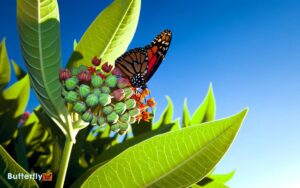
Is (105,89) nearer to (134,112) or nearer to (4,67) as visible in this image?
(134,112)

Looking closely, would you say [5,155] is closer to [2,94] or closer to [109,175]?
[109,175]

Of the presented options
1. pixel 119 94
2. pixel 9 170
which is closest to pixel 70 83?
Result: pixel 119 94

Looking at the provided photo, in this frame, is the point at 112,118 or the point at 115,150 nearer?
the point at 112,118

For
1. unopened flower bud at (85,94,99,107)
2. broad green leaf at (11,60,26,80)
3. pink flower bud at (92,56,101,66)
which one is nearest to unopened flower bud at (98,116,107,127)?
unopened flower bud at (85,94,99,107)

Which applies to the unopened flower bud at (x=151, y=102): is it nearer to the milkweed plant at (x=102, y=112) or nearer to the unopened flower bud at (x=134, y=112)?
the milkweed plant at (x=102, y=112)

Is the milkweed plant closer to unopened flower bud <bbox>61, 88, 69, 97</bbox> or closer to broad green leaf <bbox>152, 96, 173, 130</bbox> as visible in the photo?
unopened flower bud <bbox>61, 88, 69, 97</bbox>

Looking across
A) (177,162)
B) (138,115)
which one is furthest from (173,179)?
(138,115)

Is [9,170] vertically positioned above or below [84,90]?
below
